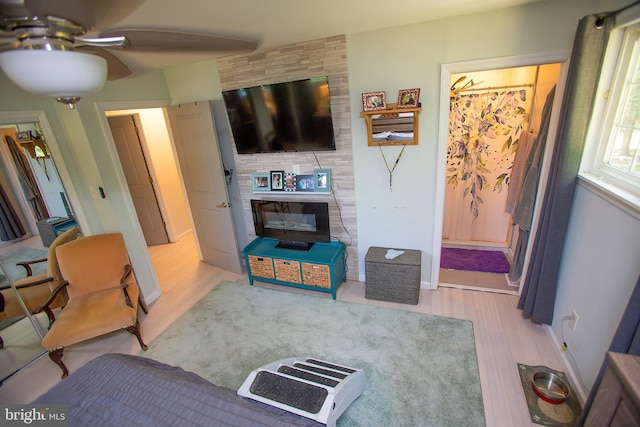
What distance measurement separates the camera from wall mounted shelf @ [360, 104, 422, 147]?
238cm

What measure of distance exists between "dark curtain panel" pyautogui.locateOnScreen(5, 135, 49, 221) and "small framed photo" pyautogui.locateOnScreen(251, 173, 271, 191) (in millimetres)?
1843

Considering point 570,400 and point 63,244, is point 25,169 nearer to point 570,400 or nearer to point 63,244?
point 63,244

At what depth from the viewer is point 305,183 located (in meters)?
2.95

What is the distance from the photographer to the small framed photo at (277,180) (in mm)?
3049

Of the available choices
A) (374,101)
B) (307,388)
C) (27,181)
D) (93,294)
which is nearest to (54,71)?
(307,388)

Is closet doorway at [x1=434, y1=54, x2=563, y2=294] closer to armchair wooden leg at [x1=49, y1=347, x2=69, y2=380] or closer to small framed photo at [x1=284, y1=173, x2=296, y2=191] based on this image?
small framed photo at [x1=284, y1=173, x2=296, y2=191]

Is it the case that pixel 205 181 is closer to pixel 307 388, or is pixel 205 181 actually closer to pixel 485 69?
pixel 307 388

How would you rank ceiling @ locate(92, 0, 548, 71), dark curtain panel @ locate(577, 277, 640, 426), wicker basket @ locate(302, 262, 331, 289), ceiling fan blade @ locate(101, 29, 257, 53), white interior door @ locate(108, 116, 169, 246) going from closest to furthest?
ceiling fan blade @ locate(101, 29, 257, 53) < dark curtain panel @ locate(577, 277, 640, 426) < ceiling @ locate(92, 0, 548, 71) < wicker basket @ locate(302, 262, 331, 289) < white interior door @ locate(108, 116, 169, 246)

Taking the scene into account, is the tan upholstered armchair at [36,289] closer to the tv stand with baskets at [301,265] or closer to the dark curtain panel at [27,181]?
the dark curtain panel at [27,181]

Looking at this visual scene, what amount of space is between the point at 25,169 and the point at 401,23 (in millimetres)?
3279

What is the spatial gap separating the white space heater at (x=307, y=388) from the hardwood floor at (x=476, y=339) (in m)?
0.87

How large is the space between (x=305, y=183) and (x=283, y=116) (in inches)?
27.2

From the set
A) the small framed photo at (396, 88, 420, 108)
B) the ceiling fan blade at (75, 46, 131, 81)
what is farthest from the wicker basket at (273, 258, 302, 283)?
the ceiling fan blade at (75, 46, 131, 81)

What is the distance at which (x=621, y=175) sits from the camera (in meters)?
1.62
